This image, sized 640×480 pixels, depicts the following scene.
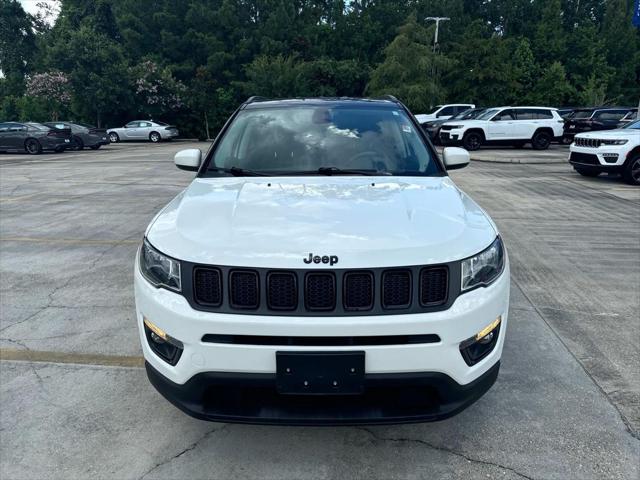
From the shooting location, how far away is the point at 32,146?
21766mm

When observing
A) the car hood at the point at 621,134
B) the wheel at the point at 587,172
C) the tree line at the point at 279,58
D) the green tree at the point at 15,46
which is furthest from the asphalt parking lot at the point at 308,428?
the green tree at the point at 15,46

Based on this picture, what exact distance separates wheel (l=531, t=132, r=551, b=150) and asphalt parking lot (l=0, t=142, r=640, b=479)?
14.9m

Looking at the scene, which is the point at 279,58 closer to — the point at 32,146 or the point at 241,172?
the point at 32,146

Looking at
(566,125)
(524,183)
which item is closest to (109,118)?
(566,125)

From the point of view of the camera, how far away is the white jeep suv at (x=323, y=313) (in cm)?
209

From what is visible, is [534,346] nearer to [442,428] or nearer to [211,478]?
[442,428]

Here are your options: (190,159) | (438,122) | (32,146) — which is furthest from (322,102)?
(32,146)

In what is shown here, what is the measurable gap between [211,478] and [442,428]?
4.05 ft

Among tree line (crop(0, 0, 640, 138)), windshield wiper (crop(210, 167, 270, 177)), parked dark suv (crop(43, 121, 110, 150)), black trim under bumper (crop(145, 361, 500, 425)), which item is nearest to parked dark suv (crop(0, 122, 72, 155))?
parked dark suv (crop(43, 121, 110, 150))

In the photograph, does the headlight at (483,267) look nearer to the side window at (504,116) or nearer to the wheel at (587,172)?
the wheel at (587,172)

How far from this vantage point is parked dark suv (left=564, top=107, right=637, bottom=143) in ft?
66.1

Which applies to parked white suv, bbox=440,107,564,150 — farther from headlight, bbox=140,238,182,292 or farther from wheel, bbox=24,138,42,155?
headlight, bbox=140,238,182,292

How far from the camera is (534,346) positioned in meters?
3.59

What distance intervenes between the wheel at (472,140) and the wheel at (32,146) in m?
18.1
